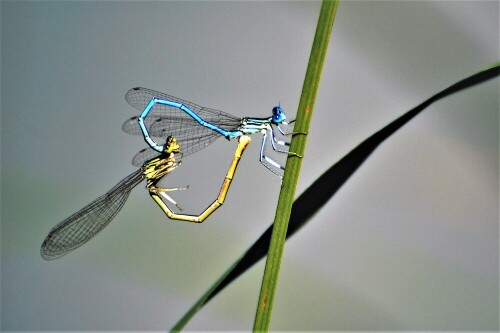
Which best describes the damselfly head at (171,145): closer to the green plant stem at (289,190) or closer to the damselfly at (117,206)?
the damselfly at (117,206)

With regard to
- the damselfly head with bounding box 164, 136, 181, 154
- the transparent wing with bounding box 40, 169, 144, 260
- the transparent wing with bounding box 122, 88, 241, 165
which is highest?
the transparent wing with bounding box 122, 88, 241, 165

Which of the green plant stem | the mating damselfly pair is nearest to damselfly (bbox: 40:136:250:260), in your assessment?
the mating damselfly pair

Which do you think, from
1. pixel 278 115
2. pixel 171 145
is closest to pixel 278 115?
pixel 278 115

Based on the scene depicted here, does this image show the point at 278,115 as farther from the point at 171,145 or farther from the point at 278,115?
the point at 171,145

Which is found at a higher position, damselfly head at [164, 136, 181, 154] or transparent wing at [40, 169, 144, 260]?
damselfly head at [164, 136, 181, 154]

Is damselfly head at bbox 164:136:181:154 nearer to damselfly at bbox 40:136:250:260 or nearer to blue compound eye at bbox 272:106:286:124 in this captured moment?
damselfly at bbox 40:136:250:260

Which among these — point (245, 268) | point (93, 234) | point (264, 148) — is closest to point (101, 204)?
point (93, 234)

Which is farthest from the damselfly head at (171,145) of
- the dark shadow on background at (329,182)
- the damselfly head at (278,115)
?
the dark shadow on background at (329,182)

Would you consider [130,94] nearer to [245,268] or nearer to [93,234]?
[93,234]
